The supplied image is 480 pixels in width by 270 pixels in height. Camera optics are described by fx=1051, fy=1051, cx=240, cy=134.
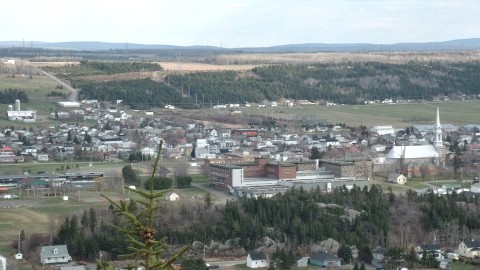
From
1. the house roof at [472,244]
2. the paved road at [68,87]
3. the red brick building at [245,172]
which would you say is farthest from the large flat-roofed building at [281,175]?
the paved road at [68,87]

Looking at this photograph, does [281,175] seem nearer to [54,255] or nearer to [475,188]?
[475,188]

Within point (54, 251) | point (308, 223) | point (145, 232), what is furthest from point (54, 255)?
point (145, 232)

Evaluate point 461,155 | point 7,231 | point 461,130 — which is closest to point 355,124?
point 461,130

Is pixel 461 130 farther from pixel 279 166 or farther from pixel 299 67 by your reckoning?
pixel 299 67

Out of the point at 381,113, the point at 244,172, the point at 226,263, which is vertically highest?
the point at 226,263

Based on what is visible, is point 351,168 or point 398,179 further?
point 351,168

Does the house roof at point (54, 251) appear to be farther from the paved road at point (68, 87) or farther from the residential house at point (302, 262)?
the paved road at point (68, 87)

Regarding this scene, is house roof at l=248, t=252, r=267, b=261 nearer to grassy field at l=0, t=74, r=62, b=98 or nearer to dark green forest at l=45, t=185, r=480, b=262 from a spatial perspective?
dark green forest at l=45, t=185, r=480, b=262
